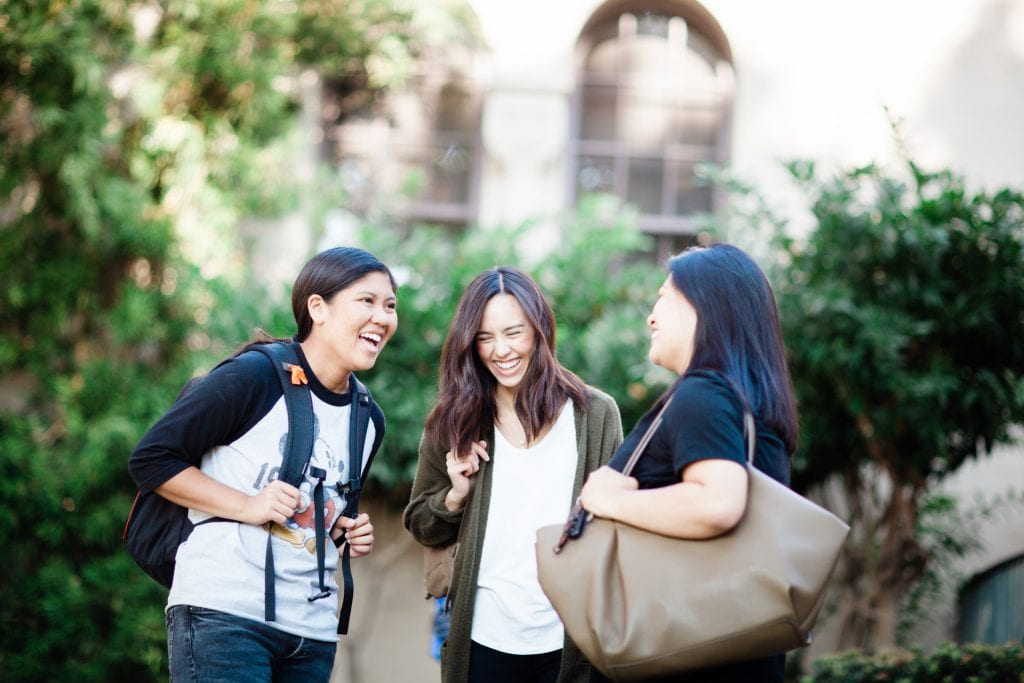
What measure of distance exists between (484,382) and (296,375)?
26.4 inches

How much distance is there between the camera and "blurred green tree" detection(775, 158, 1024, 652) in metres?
5.39

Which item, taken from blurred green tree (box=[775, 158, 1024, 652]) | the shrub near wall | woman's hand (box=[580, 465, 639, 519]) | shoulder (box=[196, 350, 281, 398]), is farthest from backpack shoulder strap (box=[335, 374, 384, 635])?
blurred green tree (box=[775, 158, 1024, 652])

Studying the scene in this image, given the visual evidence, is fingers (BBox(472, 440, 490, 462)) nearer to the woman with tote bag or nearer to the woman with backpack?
the woman with backpack

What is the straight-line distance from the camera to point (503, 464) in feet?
10.9

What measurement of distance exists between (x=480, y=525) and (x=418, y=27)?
17.5 ft

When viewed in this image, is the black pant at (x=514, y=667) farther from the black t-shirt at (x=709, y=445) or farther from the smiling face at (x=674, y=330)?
the smiling face at (x=674, y=330)

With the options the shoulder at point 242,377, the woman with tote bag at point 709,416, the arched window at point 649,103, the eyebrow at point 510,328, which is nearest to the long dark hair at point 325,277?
the shoulder at point 242,377

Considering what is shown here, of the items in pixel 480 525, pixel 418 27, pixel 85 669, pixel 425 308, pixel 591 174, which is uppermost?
pixel 418 27

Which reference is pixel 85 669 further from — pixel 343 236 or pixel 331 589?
pixel 331 589

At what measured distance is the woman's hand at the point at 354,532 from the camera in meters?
3.15

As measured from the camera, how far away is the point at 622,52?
8.27 m

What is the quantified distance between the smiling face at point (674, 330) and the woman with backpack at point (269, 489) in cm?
99

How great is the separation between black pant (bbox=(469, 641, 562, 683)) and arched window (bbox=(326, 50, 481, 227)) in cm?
537

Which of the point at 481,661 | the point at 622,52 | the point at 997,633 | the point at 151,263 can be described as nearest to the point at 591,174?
the point at 622,52
